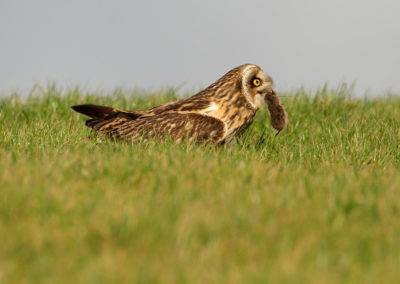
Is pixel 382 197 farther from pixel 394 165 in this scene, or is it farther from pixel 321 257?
pixel 394 165

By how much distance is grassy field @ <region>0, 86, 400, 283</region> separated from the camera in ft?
12.3

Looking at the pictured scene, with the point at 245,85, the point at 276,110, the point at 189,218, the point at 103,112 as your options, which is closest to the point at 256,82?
the point at 245,85

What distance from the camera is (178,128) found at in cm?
738

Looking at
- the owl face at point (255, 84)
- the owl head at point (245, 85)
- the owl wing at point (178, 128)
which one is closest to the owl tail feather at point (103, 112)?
the owl wing at point (178, 128)

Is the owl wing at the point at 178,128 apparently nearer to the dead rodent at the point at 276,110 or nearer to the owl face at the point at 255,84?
the owl face at the point at 255,84

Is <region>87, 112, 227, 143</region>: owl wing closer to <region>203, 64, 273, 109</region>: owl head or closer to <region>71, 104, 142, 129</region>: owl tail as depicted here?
<region>71, 104, 142, 129</region>: owl tail

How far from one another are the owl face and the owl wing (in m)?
0.73

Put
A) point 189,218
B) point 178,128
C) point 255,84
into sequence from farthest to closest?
point 255,84 < point 178,128 < point 189,218

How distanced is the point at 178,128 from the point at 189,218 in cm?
316

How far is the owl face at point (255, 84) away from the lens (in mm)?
7855

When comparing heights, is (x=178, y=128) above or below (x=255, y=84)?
below

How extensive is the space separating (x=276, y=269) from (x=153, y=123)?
420cm

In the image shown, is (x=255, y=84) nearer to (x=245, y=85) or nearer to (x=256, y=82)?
(x=256, y=82)

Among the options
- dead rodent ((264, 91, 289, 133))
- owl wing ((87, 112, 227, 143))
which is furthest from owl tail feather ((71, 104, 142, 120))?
dead rodent ((264, 91, 289, 133))
